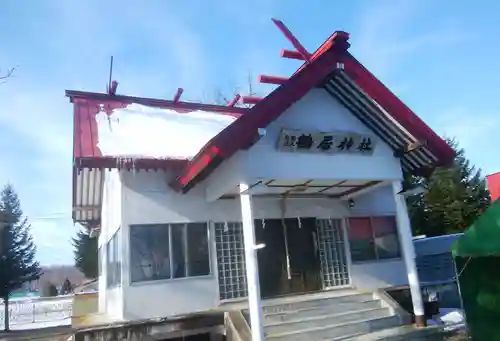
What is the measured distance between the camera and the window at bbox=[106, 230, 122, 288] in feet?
28.6

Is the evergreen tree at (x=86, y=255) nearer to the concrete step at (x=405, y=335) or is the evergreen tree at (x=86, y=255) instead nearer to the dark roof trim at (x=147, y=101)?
the dark roof trim at (x=147, y=101)

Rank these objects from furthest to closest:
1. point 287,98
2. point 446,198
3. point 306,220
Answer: point 446,198
point 306,220
point 287,98

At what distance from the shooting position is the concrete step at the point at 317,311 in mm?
7699

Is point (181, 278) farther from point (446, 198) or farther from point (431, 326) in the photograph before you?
point (446, 198)

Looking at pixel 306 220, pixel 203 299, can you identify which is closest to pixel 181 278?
pixel 203 299

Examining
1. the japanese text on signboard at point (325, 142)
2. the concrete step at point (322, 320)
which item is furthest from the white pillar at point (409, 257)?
the japanese text on signboard at point (325, 142)

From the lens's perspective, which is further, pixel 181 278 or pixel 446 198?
pixel 446 198

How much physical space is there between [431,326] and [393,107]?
4339 millimetres

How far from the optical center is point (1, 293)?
23.8m

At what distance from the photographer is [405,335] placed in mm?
7340

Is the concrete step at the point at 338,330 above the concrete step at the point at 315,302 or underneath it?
underneath

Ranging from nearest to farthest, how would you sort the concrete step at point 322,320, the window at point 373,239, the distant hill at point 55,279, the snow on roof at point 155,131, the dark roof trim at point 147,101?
the concrete step at point 322,320 → the snow on roof at point 155,131 → the dark roof trim at point 147,101 → the window at point 373,239 → the distant hill at point 55,279

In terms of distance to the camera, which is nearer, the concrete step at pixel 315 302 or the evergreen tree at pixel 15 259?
the concrete step at pixel 315 302


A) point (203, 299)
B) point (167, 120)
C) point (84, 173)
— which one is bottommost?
point (203, 299)
